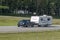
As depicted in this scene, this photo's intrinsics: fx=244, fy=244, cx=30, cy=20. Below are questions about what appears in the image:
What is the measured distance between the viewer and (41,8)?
264 ft

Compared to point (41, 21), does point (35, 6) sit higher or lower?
higher

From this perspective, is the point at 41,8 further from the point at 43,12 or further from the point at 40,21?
the point at 40,21

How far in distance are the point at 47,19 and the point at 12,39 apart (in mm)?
19825

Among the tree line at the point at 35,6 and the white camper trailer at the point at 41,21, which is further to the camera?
the tree line at the point at 35,6

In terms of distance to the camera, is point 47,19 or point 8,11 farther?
point 8,11

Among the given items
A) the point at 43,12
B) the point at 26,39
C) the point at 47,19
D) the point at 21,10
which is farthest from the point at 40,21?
the point at 21,10

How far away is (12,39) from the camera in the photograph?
662 inches

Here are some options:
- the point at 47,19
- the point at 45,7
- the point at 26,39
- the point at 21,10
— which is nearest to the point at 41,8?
the point at 45,7

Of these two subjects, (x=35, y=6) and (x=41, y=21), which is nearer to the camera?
(x=41, y=21)

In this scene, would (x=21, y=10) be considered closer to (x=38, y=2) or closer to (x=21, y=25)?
(x=38, y=2)

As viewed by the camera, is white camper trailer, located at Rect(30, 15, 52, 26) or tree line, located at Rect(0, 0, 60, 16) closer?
white camper trailer, located at Rect(30, 15, 52, 26)

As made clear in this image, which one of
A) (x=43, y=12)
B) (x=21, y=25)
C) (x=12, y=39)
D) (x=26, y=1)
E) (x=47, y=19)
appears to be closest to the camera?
(x=12, y=39)

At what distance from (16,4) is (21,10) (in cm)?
304

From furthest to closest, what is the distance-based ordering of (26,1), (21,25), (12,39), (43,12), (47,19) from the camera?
(26,1) → (43,12) → (47,19) → (21,25) → (12,39)
